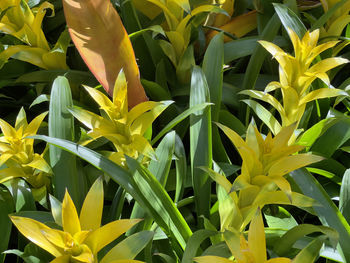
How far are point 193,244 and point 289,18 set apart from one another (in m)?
0.59

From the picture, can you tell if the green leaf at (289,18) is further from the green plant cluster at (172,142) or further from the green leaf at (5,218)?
the green leaf at (5,218)

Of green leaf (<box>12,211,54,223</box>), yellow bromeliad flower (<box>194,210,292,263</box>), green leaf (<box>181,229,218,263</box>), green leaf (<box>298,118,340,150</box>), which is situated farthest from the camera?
green leaf (<box>298,118,340,150</box>)

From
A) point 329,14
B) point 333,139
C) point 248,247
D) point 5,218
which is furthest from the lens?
point 329,14

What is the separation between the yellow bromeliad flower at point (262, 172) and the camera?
0.74 meters

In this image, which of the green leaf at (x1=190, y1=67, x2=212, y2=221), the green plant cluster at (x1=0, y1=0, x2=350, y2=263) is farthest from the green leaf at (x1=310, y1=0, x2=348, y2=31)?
the green leaf at (x1=190, y1=67, x2=212, y2=221)

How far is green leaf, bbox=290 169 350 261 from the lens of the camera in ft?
2.70

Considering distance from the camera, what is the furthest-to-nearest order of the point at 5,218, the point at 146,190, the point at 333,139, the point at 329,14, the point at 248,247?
1. the point at 329,14
2. the point at 333,139
3. the point at 5,218
4. the point at 146,190
5. the point at 248,247

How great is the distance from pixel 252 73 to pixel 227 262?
56 centimetres

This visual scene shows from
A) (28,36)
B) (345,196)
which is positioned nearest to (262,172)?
(345,196)

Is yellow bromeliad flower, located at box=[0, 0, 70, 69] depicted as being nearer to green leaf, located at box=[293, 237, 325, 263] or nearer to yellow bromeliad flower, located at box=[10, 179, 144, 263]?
yellow bromeliad flower, located at box=[10, 179, 144, 263]

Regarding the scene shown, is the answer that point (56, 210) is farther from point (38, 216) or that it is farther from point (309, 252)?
point (309, 252)

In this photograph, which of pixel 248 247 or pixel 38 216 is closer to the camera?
pixel 248 247

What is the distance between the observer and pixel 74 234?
70 cm

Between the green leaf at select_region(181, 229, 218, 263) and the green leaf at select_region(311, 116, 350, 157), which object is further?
the green leaf at select_region(311, 116, 350, 157)
